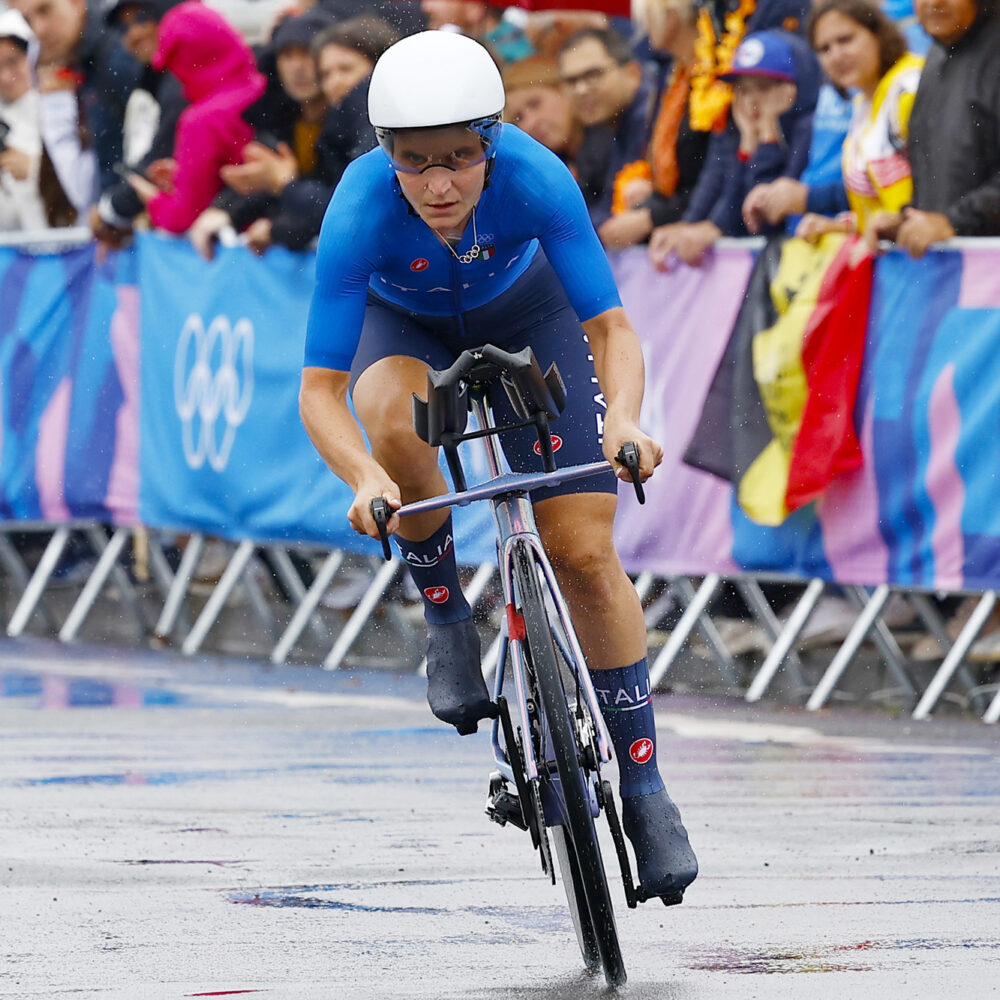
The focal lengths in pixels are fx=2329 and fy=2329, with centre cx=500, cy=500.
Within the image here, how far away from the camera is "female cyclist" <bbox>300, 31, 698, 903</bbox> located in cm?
538

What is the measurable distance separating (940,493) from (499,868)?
3577mm

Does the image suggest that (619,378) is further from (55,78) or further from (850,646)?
(55,78)

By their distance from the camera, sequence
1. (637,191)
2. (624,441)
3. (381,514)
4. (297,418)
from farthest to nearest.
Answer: (297,418) < (637,191) < (624,441) < (381,514)

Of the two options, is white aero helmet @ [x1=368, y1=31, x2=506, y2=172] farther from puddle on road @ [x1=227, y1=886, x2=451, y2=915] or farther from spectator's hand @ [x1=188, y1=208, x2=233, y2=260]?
spectator's hand @ [x1=188, y1=208, x2=233, y2=260]

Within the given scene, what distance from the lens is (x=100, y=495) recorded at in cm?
1425

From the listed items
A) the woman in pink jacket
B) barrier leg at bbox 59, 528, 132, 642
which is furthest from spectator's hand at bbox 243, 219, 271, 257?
barrier leg at bbox 59, 528, 132, 642

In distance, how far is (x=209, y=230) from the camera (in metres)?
13.2

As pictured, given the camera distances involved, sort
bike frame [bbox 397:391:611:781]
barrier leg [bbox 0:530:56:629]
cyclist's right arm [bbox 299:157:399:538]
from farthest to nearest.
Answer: barrier leg [bbox 0:530:56:629], cyclist's right arm [bbox 299:157:399:538], bike frame [bbox 397:391:611:781]

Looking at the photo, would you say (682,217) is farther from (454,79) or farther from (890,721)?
(454,79)

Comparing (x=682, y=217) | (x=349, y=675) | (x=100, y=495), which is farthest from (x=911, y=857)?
(x=100, y=495)

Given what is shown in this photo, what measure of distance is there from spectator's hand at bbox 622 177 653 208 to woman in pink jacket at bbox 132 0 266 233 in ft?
8.35

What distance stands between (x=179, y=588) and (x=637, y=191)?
13.9 ft

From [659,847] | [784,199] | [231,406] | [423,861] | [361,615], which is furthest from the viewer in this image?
[231,406]

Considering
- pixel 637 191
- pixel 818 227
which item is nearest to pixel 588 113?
pixel 637 191
